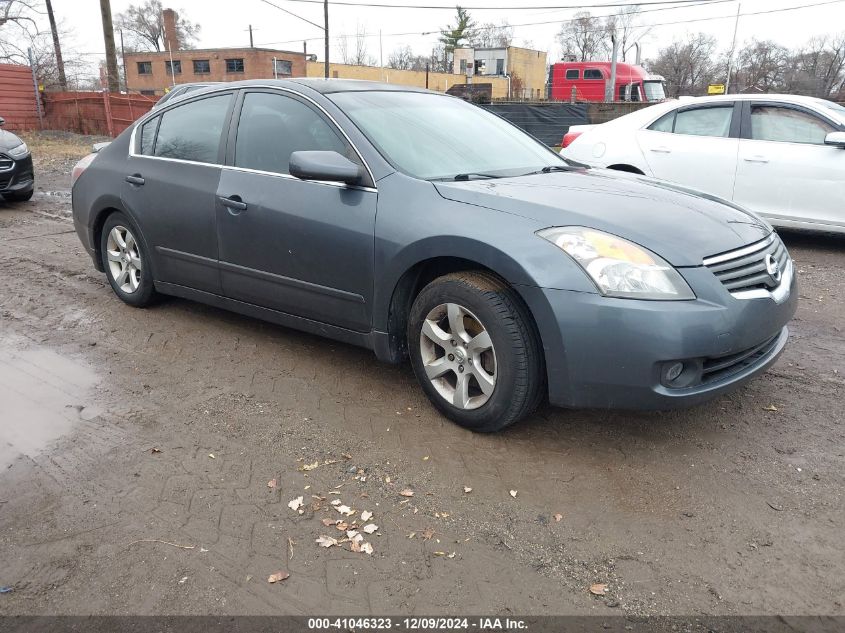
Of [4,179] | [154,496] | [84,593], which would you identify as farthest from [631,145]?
[4,179]

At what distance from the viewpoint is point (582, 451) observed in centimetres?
313

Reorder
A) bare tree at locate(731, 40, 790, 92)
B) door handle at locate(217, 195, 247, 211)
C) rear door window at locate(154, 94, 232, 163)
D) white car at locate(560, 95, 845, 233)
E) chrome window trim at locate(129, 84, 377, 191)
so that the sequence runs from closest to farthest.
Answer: chrome window trim at locate(129, 84, 377, 191)
door handle at locate(217, 195, 247, 211)
rear door window at locate(154, 94, 232, 163)
white car at locate(560, 95, 845, 233)
bare tree at locate(731, 40, 790, 92)

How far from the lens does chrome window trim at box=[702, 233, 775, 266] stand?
2.92 m

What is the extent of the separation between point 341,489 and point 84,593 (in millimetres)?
995

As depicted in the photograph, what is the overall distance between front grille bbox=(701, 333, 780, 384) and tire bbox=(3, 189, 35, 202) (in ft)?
33.9

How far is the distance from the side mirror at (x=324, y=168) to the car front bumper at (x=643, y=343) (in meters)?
1.14

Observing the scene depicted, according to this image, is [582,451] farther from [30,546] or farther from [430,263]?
[30,546]

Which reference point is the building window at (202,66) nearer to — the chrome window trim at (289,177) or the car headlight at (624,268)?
the chrome window trim at (289,177)

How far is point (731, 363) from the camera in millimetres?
2982

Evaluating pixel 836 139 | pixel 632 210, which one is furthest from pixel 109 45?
pixel 632 210

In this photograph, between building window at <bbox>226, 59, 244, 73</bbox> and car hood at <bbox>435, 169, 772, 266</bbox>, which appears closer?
car hood at <bbox>435, 169, 772, 266</bbox>

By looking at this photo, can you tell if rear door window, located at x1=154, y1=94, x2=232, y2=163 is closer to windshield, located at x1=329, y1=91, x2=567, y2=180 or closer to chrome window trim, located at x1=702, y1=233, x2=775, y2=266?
windshield, located at x1=329, y1=91, x2=567, y2=180

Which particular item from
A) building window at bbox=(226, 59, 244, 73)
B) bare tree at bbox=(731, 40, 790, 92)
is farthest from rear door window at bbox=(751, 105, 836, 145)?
building window at bbox=(226, 59, 244, 73)

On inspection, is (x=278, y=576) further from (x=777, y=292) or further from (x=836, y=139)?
(x=836, y=139)
